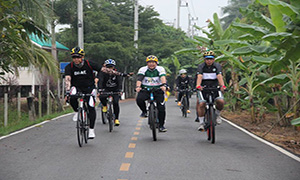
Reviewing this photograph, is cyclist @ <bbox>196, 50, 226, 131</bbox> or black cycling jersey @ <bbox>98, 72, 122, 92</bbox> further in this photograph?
black cycling jersey @ <bbox>98, 72, 122, 92</bbox>

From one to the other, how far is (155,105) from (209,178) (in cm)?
396

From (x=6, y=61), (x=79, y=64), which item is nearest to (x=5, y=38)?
(x=6, y=61)

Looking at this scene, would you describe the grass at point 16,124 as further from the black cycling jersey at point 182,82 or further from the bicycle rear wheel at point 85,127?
the black cycling jersey at point 182,82

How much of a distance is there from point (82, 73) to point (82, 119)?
1.07 metres

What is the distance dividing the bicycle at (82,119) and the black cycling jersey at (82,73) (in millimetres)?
343

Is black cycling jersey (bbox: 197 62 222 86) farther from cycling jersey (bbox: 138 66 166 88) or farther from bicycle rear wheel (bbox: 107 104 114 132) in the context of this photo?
bicycle rear wheel (bbox: 107 104 114 132)

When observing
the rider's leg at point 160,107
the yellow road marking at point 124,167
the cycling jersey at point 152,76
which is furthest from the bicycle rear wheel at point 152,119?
the yellow road marking at point 124,167

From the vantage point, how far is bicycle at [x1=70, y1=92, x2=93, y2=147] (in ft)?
29.1

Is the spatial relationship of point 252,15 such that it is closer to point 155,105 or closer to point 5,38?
point 155,105

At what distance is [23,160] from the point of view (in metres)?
7.54

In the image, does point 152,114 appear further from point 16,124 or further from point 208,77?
point 16,124

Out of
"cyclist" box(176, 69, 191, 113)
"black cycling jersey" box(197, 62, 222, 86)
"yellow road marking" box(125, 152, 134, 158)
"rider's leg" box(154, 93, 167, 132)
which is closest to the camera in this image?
"yellow road marking" box(125, 152, 134, 158)

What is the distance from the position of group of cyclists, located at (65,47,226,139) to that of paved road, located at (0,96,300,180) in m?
0.75

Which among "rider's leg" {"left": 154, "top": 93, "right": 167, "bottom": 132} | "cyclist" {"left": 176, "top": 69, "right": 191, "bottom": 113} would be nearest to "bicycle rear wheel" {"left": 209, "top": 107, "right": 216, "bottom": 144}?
"rider's leg" {"left": 154, "top": 93, "right": 167, "bottom": 132}
